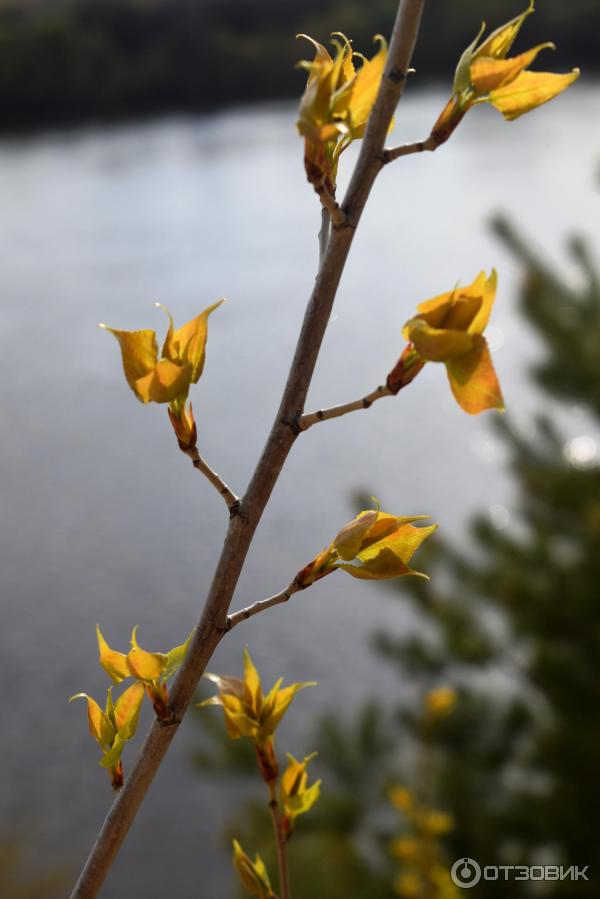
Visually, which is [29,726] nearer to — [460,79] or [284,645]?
[284,645]

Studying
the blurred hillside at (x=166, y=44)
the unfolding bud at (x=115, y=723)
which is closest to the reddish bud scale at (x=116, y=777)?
the unfolding bud at (x=115, y=723)

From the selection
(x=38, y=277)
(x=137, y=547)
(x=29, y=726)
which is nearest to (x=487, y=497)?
(x=137, y=547)

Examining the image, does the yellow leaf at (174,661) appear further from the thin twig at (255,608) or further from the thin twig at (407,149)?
the thin twig at (407,149)

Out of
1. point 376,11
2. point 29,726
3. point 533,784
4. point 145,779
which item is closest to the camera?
point 145,779

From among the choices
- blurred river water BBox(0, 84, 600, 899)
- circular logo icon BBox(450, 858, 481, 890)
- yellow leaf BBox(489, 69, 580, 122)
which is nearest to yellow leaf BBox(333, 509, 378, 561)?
yellow leaf BBox(489, 69, 580, 122)

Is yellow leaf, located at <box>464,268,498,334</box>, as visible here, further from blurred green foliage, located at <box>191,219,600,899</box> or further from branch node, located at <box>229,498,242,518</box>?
blurred green foliage, located at <box>191,219,600,899</box>

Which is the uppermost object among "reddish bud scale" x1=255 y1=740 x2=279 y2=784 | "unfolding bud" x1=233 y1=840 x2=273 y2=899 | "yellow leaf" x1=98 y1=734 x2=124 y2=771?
"yellow leaf" x1=98 y1=734 x2=124 y2=771

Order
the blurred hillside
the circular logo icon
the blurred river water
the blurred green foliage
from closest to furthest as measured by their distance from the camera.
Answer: the circular logo icon, the blurred green foliage, the blurred river water, the blurred hillside

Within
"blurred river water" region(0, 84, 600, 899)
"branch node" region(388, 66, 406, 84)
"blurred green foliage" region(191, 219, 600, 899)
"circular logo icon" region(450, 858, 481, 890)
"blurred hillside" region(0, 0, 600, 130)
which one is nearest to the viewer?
"branch node" region(388, 66, 406, 84)
